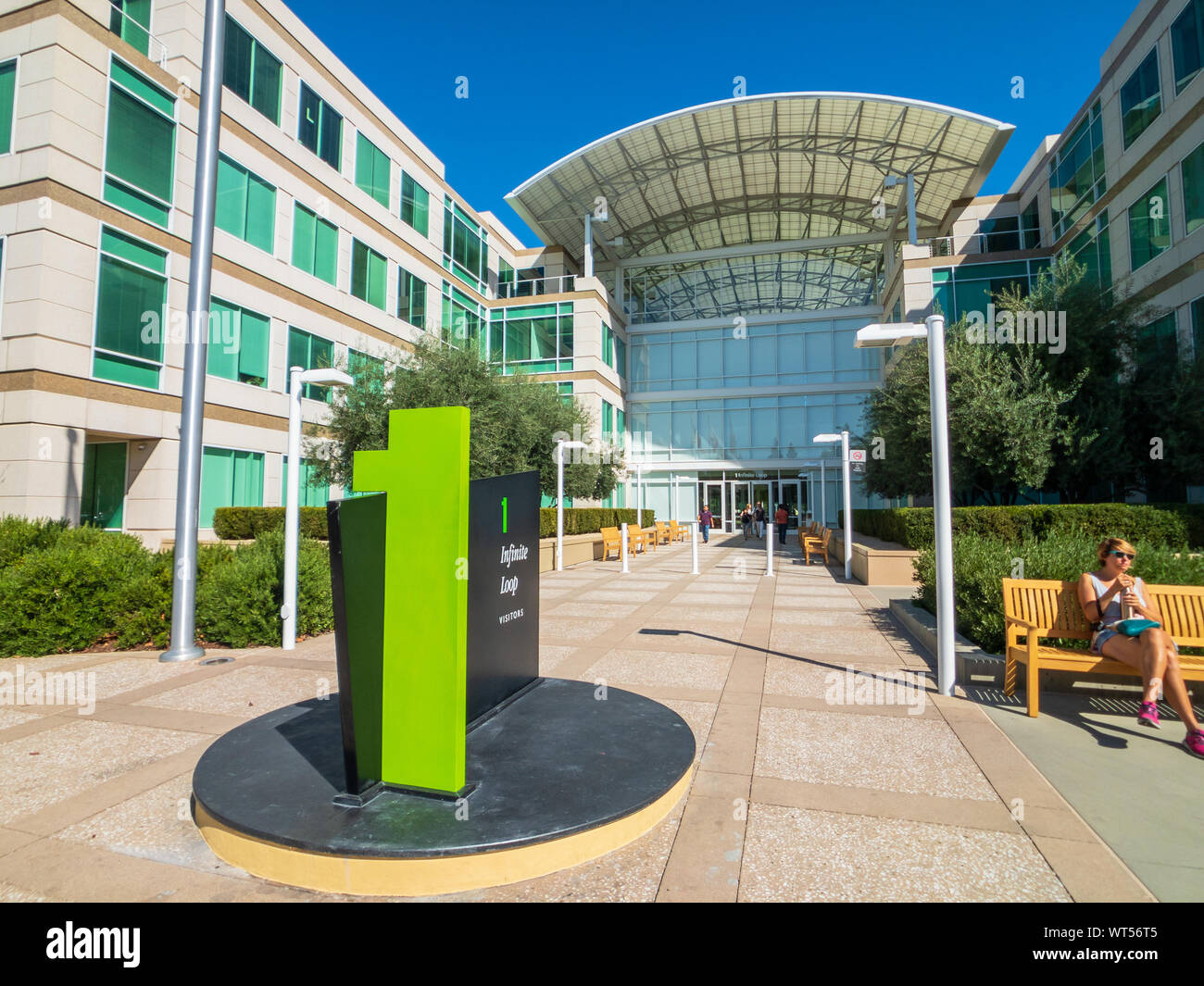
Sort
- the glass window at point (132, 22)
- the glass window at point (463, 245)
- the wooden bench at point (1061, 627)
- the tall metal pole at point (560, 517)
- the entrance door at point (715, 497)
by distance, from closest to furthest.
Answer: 1. the wooden bench at point (1061, 627)
2. the glass window at point (132, 22)
3. the tall metal pole at point (560, 517)
4. the glass window at point (463, 245)
5. the entrance door at point (715, 497)

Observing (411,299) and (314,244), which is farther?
(411,299)

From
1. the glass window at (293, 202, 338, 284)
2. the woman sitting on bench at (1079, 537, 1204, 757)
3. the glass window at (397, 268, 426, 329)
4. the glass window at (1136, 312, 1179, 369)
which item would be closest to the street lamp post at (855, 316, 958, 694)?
the woman sitting on bench at (1079, 537, 1204, 757)

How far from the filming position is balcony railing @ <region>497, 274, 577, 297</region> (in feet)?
115

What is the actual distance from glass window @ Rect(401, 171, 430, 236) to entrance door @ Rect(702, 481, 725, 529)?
64.7 feet

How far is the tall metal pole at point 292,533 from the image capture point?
25.1 ft

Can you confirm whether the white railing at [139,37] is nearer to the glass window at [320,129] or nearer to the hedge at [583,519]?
the glass window at [320,129]

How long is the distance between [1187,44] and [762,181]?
1957 centimetres

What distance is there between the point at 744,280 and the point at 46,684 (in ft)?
132

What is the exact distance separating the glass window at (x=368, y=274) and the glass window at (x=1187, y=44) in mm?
24372

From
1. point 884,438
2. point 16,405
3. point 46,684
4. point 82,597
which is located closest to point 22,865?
point 46,684

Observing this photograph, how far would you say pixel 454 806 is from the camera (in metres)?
3.27

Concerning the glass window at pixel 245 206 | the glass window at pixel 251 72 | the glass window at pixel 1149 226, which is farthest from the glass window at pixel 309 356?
the glass window at pixel 1149 226

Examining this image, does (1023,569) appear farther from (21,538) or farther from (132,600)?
(21,538)

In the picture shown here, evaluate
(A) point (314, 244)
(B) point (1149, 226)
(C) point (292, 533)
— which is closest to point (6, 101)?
(A) point (314, 244)
